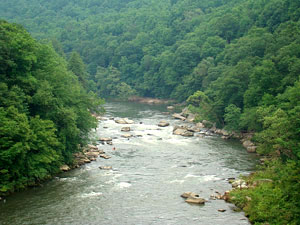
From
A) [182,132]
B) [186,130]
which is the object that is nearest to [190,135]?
[182,132]

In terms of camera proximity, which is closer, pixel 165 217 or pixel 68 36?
pixel 165 217

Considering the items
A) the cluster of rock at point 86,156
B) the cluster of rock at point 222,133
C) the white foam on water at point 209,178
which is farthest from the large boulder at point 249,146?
the cluster of rock at point 86,156

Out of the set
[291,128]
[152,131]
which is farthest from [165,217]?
[152,131]

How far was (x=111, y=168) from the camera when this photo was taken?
4944 centimetres

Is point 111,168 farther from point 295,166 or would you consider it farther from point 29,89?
point 295,166

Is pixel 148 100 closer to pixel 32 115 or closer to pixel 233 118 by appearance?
pixel 233 118

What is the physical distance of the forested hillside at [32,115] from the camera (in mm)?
39125

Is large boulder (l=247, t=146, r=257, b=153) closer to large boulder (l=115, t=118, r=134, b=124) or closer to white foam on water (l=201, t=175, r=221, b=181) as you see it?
white foam on water (l=201, t=175, r=221, b=181)

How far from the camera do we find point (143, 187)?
4266 cm

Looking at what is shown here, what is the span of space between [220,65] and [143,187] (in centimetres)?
5848

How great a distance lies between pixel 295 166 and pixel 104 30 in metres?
143

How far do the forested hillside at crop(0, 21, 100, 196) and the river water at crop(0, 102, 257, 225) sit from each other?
2141 millimetres

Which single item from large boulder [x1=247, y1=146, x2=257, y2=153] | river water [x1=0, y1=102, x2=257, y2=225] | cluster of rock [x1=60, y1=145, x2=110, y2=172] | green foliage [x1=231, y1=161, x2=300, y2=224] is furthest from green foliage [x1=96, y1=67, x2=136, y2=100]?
green foliage [x1=231, y1=161, x2=300, y2=224]

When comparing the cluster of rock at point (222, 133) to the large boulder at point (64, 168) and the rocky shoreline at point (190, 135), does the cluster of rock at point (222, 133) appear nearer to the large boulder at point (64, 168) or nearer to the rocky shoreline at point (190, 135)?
the rocky shoreline at point (190, 135)
